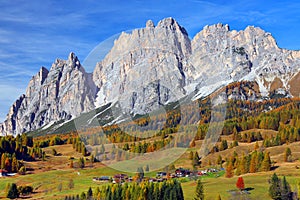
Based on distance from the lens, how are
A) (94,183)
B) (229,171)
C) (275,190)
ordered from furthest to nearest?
1. (229,171)
2. (94,183)
3. (275,190)

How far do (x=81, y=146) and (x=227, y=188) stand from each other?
82.8 metres

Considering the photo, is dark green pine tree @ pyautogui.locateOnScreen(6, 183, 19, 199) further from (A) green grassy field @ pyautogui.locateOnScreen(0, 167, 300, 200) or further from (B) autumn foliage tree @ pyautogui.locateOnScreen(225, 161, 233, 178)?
(B) autumn foliage tree @ pyautogui.locateOnScreen(225, 161, 233, 178)

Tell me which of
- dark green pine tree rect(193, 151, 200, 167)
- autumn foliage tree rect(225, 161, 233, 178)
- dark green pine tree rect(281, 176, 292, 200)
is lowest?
dark green pine tree rect(281, 176, 292, 200)

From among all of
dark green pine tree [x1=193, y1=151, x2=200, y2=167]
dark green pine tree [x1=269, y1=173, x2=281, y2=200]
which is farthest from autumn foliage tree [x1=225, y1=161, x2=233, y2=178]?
dark green pine tree [x1=269, y1=173, x2=281, y2=200]

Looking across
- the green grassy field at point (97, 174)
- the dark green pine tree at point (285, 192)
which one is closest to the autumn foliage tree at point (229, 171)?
the green grassy field at point (97, 174)

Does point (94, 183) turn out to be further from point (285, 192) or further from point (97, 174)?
point (285, 192)

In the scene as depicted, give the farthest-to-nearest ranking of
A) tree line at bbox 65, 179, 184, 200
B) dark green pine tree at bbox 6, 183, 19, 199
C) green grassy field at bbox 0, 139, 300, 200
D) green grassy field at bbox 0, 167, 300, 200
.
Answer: dark green pine tree at bbox 6, 183, 19, 199 < green grassy field at bbox 0, 139, 300, 200 < green grassy field at bbox 0, 167, 300, 200 < tree line at bbox 65, 179, 184, 200

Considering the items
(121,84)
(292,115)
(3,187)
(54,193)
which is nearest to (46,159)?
(3,187)

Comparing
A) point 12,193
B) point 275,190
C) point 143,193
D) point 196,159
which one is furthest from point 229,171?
point 12,193

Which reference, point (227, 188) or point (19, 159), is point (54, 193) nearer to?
point (227, 188)

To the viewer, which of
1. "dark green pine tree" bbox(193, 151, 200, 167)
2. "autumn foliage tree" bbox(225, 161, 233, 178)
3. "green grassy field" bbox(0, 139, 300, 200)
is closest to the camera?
"green grassy field" bbox(0, 139, 300, 200)

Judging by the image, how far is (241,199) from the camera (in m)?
68.4

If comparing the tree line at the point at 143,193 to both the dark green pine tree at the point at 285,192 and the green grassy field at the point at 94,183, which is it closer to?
the green grassy field at the point at 94,183

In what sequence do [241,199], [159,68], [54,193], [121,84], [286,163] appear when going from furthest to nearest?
[286,163] < [54,193] < [241,199] < [121,84] < [159,68]
